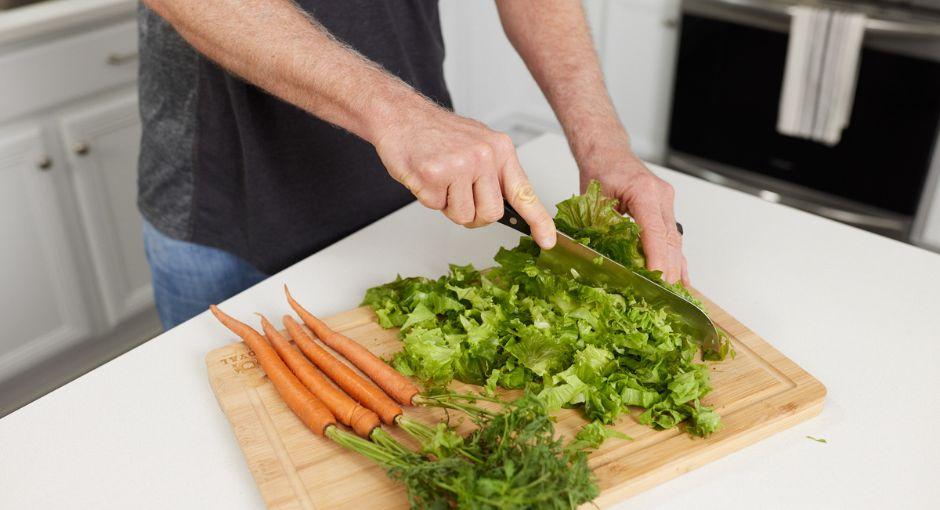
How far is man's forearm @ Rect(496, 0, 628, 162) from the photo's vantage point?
1527 mm

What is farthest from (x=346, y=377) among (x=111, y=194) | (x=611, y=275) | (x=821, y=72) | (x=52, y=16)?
(x=821, y=72)

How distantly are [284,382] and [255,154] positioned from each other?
0.58 m

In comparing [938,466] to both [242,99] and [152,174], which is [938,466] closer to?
[242,99]

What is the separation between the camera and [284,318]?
1.25 metres

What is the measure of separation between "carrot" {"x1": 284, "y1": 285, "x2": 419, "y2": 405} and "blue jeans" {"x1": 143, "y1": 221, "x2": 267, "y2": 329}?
0.37 meters

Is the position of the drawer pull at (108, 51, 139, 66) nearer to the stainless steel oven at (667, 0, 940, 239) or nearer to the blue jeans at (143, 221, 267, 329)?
the blue jeans at (143, 221, 267, 329)

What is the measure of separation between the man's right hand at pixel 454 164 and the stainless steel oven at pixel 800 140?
2193 mm

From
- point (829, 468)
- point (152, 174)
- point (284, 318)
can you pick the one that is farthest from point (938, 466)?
point (152, 174)

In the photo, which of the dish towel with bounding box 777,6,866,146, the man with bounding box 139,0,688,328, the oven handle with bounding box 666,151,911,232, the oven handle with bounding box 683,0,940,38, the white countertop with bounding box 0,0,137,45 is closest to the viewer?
the man with bounding box 139,0,688,328

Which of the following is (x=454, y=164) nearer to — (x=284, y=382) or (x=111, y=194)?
(x=284, y=382)

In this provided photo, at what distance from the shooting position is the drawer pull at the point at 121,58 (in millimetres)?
2447

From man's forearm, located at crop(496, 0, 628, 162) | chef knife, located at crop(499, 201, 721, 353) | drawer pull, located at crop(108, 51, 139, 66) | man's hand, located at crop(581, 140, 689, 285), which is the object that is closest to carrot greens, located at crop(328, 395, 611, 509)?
chef knife, located at crop(499, 201, 721, 353)

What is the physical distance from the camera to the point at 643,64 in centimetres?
353

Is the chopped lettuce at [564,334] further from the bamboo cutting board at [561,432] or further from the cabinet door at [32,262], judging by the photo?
the cabinet door at [32,262]
